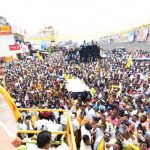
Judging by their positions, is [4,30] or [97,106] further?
[4,30]

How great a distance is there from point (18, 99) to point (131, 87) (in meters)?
4.48

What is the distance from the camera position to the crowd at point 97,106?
7.32 metres

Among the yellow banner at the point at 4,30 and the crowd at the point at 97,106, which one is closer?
the crowd at the point at 97,106

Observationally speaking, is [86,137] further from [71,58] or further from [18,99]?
[71,58]

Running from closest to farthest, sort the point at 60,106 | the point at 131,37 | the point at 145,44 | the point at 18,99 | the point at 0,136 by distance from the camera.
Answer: the point at 0,136, the point at 60,106, the point at 18,99, the point at 145,44, the point at 131,37

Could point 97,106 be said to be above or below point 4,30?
below

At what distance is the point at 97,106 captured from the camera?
11.6m

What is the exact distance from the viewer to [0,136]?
9.91ft

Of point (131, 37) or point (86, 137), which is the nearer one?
point (86, 137)

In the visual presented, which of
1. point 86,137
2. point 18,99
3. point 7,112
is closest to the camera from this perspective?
point 7,112

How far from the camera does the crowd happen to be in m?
7.32

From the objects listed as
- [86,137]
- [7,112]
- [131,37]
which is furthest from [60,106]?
[131,37]

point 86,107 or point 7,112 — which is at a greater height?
point 7,112

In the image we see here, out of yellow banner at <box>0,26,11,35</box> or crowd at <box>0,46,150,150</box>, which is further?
yellow banner at <box>0,26,11,35</box>
